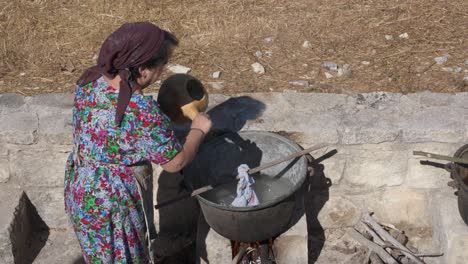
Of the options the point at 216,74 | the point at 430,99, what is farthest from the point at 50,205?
the point at 430,99

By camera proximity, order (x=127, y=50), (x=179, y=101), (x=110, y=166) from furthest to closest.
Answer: (x=179, y=101)
(x=110, y=166)
(x=127, y=50)

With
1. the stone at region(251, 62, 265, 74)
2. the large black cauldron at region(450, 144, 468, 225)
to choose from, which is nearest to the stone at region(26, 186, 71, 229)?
the stone at region(251, 62, 265, 74)

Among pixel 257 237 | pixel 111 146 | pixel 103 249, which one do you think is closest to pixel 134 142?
pixel 111 146

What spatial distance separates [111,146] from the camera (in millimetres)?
3266

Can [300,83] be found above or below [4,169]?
below

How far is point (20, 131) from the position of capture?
4.46 meters

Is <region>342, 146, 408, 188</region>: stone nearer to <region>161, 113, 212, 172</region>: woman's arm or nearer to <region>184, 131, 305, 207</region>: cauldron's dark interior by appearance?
<region>184, 131, 305, 207</region>: cauldron's dark interior

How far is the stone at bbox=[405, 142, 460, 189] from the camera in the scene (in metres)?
4.45

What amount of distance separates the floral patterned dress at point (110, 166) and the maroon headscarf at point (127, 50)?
0.05 m

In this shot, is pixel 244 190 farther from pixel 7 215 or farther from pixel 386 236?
pixel 7 215

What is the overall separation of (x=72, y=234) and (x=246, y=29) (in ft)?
8.83

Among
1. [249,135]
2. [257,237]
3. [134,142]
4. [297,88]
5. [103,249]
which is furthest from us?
[297,88]

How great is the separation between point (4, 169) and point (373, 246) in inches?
108

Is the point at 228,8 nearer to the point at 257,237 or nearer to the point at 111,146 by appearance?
the point at 257,237
